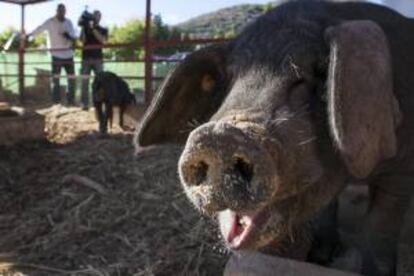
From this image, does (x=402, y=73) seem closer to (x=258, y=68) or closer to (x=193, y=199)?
(x=258, y=68)

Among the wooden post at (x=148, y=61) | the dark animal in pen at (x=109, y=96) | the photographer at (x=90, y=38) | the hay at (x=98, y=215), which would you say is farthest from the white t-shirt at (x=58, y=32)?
the hay at (x=98, y=215)

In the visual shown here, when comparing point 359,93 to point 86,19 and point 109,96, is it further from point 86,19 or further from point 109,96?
point 86,19

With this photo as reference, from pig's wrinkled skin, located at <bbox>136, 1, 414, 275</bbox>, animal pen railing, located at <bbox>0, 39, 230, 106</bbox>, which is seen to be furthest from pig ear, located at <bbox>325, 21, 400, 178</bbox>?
animal pen railing, located at <bbox>0, 39, 230, 106</bbox>

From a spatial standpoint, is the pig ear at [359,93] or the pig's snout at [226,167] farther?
the pig ear at [359,93]

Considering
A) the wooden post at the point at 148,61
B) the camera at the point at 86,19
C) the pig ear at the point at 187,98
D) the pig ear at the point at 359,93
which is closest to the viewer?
the pig ear at the point at 359,93

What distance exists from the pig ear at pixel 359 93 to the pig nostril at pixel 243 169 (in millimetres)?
415

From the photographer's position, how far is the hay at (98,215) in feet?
13.6

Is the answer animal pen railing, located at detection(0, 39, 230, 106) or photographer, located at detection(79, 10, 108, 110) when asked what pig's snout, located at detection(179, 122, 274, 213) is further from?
photographer, located at detection(79, 10, 108, 110)

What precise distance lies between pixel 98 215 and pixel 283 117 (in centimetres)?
246

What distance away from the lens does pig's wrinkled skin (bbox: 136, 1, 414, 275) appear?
2.46 meters

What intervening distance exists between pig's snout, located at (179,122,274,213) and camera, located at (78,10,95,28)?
829cm

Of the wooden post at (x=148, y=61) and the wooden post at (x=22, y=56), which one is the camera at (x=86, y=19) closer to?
the wooden post at (x=22, y=56)

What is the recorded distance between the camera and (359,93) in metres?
2.71

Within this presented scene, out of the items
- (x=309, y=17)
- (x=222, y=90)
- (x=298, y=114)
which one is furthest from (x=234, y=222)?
(x=309, y=17)
